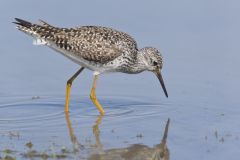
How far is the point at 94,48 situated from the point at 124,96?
113 centimetres

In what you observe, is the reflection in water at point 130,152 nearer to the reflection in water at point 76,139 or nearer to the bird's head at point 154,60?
the reflection in water at point 76,139

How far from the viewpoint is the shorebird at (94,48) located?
12.0 meters

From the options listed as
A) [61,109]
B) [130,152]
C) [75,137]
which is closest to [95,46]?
[61,109]

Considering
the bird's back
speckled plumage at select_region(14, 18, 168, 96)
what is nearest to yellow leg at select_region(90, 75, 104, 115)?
speckled plumage at select_region(14, 18, 168, 96)

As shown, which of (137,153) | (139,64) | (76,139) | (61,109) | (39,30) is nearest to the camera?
(137,153)

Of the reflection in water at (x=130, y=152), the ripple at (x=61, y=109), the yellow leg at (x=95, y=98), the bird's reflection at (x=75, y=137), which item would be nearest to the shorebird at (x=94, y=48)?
the yellow leg at (x=95, y=98)

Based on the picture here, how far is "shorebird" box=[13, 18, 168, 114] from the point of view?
1195cm

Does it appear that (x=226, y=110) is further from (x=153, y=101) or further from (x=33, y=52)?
(x=33, y=52)

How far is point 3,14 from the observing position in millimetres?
15305

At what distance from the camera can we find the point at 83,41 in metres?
12.0

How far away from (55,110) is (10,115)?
35.6 inches

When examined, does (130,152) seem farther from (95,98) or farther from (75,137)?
(95,98)

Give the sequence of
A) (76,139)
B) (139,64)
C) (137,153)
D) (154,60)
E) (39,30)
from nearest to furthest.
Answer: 1. (137,153)
2. (76,139)
3. (39,30)
4. (154,60)
5. (139,64)

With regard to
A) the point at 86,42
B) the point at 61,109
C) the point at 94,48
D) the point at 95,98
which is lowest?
the point at 61,109
